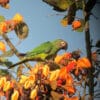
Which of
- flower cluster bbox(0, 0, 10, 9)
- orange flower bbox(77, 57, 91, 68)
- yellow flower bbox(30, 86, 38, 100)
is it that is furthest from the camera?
Result: flower cluster bbox(0, 0, 10, 9)

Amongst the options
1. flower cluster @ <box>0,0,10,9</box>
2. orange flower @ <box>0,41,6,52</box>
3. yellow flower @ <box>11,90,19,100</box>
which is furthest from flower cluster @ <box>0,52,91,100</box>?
flower cluster @ <box>0,0,10,9</box>

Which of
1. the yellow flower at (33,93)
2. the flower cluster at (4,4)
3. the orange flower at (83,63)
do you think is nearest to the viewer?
the yellow flower at (33,93)

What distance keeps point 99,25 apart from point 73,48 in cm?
17

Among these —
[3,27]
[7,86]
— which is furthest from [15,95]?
[3,27]

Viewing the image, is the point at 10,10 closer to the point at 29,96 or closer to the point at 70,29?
the point at 70,29

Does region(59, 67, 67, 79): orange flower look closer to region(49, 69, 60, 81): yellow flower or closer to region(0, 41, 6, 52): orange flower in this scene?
region(49, 69, 60, 81): yellow flower

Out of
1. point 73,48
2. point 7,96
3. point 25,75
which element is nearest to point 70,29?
point 73,48

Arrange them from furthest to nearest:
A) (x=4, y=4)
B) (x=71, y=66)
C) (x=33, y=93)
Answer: (x=4, y=4) < (x=71, y=66) < (x=33, y=93)

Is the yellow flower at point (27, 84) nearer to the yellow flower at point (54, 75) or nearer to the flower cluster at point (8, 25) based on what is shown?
the yellow flower at point (54, 75)

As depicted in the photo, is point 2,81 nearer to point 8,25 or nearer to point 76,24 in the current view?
point 8,25

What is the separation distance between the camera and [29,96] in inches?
34.2

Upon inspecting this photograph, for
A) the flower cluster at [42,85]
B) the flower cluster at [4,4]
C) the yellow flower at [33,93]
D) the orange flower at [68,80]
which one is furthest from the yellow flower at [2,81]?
the flower cluster at [4,4]

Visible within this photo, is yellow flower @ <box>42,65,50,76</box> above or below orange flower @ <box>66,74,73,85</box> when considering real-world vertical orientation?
above


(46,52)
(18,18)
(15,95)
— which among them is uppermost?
(18,18)
